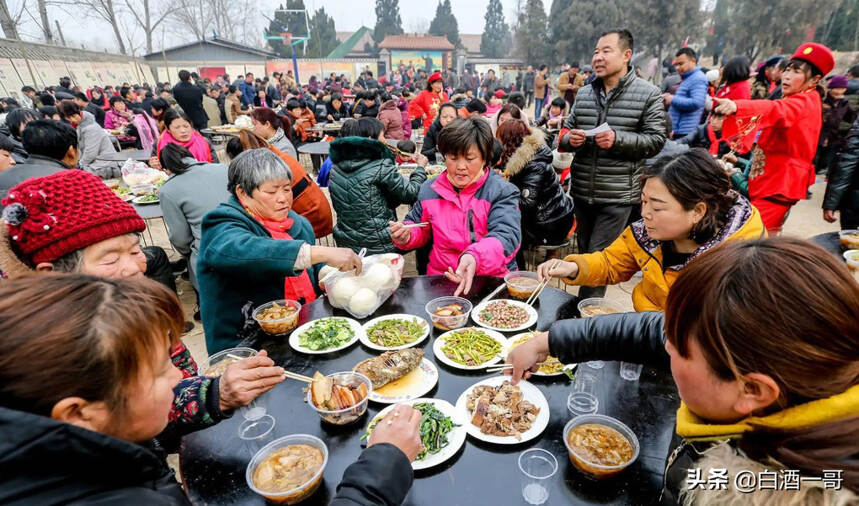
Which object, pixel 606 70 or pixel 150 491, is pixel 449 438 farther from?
pixel 606 70

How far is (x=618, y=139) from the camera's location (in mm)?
3852

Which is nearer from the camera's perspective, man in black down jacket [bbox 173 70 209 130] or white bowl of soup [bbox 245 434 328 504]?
white bowl of soup [bbox 245 434 328 504]

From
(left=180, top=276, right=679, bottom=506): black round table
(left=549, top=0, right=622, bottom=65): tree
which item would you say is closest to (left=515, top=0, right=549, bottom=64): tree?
(left=549, top=0, right=622, bottom=65): tree

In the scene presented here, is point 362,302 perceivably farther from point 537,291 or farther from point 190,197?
point 190,197

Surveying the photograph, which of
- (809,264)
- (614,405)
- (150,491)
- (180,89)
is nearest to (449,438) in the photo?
(614,405)

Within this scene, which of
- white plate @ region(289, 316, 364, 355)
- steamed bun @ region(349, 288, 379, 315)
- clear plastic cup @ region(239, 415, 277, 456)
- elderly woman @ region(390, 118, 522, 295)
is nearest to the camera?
clear plastic cup @ region(239, 415, 277, 456)

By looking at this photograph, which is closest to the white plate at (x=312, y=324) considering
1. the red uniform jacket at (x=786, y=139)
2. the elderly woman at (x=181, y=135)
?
the red uniform jacket at (x=786, y=139)

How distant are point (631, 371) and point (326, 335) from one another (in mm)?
1569

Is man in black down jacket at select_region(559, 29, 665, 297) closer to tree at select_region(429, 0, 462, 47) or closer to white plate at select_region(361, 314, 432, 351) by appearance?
white plate at select_region(361, 314, 432, 351)

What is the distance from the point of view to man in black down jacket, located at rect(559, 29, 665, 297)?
12.7 feet

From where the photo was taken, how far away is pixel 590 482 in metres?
1.37

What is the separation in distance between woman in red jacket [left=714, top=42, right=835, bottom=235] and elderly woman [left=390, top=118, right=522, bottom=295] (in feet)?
7.24

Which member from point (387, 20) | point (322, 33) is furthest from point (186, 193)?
point (387, 20)

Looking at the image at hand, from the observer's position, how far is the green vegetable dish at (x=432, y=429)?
4.92ft
